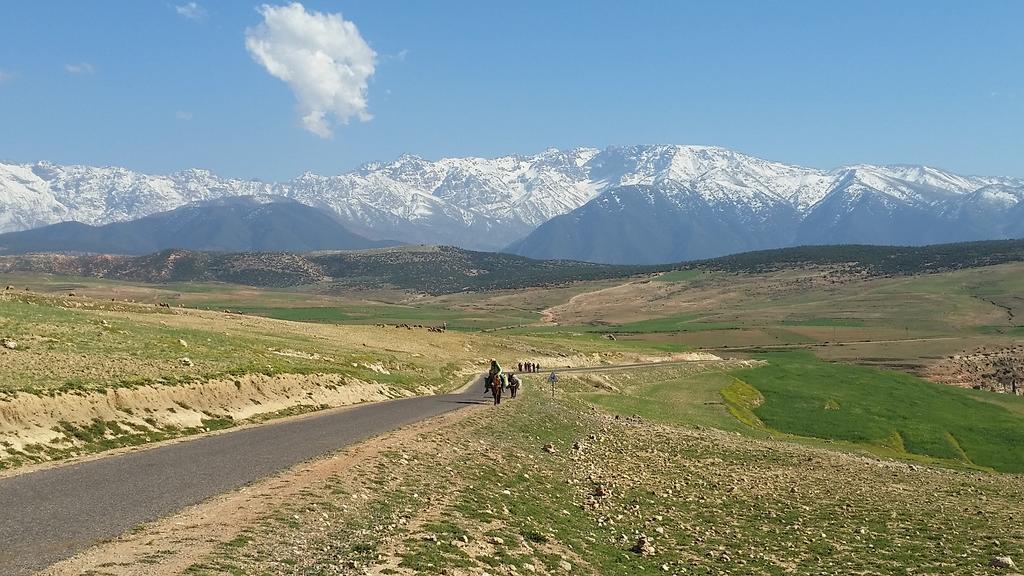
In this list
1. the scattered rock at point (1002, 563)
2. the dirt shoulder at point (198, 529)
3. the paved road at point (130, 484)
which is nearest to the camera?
the dirt shoulder at point (198, 529)

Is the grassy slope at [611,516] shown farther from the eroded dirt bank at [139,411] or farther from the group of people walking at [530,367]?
the group of people walking at [530,367]

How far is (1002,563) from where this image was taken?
58.5ft

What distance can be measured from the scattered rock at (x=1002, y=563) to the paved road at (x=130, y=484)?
1985 centimetres

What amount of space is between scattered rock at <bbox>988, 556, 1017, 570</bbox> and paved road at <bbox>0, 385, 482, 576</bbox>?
19845 millimetres

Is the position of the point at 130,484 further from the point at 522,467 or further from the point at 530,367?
the point at 530,367

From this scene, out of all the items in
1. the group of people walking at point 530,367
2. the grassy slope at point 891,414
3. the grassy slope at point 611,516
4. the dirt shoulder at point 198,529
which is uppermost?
the dirt shoulder at point 198,529

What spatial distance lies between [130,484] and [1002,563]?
2286cm

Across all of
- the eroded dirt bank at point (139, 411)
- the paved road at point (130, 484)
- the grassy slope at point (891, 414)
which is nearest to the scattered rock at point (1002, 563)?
the paved road at point (130, 484)

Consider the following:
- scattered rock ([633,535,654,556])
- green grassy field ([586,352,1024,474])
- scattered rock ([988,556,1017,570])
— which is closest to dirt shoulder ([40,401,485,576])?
scattered rock ([633,535,654,556])

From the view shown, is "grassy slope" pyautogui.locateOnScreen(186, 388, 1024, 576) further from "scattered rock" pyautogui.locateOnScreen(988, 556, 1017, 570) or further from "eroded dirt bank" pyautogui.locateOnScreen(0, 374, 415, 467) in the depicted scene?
"eroded dirt bank" pyautogui.locateOnScreen(0, 374, 415, 467)

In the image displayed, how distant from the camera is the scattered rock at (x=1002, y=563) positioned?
17.7 m

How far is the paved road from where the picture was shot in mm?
14156

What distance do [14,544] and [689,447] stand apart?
30164mm

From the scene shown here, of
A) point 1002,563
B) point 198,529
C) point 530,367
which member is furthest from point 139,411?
point 530,367
